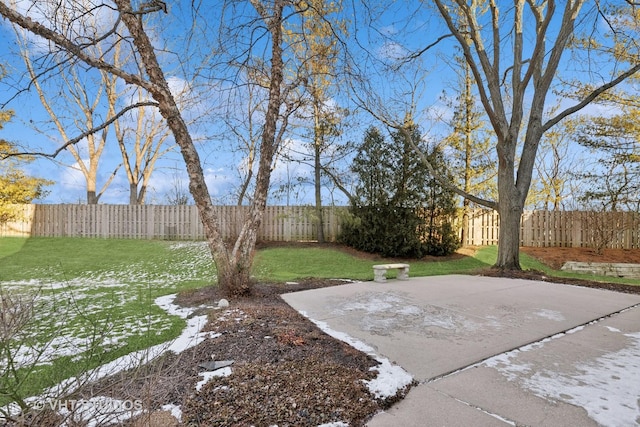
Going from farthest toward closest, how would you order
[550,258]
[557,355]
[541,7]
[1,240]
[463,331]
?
[1,240]
[550,258]
[541,7]
[463,331]
[557,355]

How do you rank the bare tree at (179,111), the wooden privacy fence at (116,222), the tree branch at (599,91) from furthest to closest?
the wooden privacy fence at (116,222) → the tree branch at (599,91) → the bare tree at (179,111)

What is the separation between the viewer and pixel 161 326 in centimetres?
372

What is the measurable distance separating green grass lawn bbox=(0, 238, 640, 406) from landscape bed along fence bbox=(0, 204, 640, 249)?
4.87ft

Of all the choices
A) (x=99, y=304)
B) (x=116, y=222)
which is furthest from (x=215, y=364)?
(x=116, y=222)

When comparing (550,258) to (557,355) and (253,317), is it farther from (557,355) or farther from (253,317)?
(253,317)

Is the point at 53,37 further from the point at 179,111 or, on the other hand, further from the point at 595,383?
the point at 595,383

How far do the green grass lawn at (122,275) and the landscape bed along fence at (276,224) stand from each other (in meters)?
1.48

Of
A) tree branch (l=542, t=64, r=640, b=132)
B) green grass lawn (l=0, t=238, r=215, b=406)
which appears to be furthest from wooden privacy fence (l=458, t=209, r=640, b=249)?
green grass lawn (l=0, t=238, r=215, b=406)

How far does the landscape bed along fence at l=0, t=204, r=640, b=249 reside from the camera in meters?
12.8

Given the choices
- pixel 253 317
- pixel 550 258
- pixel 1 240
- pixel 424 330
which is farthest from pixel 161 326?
pixel 1 240

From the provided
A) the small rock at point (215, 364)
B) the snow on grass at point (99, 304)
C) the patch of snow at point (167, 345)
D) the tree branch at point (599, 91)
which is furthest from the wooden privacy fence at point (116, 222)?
the small rock at point (215, 364)

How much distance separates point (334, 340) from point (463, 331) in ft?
4.45

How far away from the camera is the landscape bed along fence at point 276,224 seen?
12.8 metres

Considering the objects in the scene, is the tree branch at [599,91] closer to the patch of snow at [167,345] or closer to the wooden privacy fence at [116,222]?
the patch of snow at [167,345]
